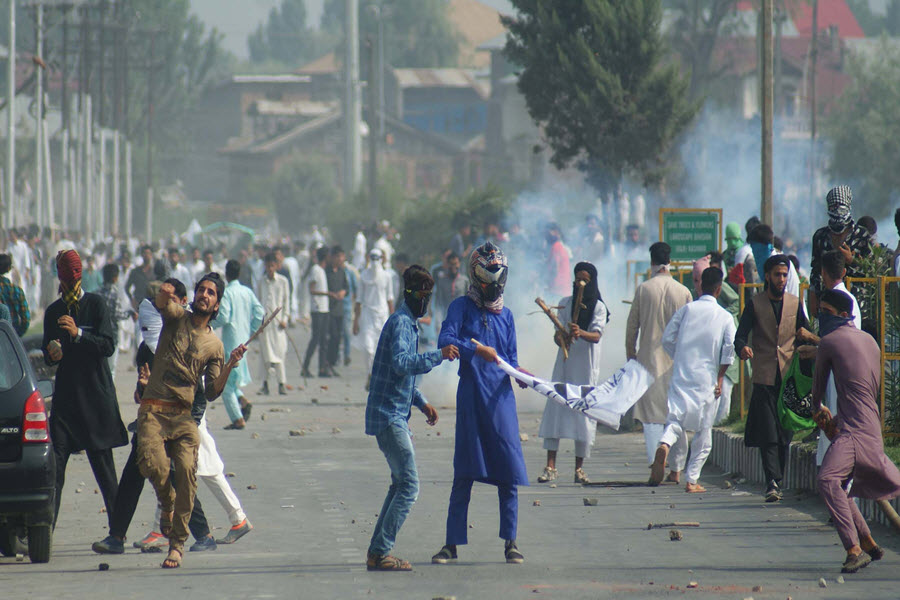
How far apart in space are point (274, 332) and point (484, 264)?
408 inches

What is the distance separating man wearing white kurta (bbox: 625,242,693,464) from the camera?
11.6m

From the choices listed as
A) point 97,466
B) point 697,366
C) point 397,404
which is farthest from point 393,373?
point 697,366

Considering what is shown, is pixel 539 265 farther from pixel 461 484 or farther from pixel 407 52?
pixel 407 52

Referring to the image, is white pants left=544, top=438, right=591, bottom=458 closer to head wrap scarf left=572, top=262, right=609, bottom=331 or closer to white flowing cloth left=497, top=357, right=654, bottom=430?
head wrap scarf left=572, top=262, right=609, bottom=331

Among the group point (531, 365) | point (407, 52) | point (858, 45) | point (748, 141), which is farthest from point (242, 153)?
point (531, 365)

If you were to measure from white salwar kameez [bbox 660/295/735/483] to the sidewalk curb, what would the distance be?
64cm

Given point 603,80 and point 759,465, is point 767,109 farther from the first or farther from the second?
point 759,465

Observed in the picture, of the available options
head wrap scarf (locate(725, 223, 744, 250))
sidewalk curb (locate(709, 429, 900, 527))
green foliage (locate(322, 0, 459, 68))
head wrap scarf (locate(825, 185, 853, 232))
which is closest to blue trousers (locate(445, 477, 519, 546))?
sidewalk curb (locate(709, 429, 900, 527))

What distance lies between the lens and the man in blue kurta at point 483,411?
26.6 feet

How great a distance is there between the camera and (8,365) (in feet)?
27.5

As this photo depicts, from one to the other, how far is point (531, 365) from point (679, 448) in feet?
25.5

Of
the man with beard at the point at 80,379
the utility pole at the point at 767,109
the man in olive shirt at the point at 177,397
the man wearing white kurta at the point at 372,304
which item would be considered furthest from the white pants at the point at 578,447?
the man wearing white kurta at the point at 372,304

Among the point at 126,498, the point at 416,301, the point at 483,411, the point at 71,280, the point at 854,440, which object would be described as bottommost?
the point at 126,498

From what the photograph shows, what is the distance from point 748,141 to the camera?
58469mm
